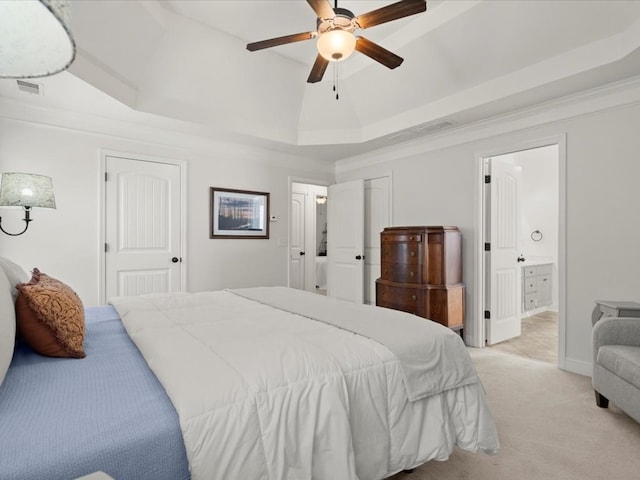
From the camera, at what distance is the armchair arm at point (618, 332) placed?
2.35 meters

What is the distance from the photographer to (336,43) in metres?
2.15

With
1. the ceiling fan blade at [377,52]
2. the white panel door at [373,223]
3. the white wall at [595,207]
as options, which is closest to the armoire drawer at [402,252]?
the white wall at [595,207]

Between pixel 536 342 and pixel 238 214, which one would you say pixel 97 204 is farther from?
pixel 536 342

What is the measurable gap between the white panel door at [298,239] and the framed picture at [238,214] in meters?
1.91

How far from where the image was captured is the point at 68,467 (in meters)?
0.82

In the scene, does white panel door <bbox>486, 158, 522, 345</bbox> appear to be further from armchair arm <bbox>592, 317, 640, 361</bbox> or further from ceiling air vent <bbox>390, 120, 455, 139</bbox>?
armchair arm <bbox>592, 317, 640, 361</bbox>

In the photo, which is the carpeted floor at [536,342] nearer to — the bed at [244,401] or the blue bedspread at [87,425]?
the bed at [244,401]

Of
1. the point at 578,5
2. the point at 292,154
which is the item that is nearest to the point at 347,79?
the point at 292,154

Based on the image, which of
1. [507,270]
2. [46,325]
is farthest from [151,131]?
[507,270]

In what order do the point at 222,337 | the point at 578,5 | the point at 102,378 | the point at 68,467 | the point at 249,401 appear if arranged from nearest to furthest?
the point at 68,467 → the point at 249,401 → the point at 102,378 → the point at 222,337 → the point at 578,5

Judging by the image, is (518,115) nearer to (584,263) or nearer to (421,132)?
(421,132)

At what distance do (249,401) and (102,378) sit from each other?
0.56 metres

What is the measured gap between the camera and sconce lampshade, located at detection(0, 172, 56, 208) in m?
2.50

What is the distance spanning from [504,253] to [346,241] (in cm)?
213
